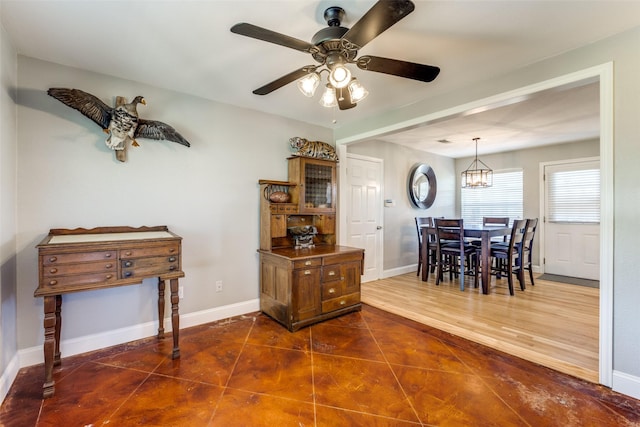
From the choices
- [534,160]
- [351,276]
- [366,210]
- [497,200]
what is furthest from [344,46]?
[497,200]

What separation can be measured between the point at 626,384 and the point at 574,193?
13.6 feet

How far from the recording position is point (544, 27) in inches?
72.6

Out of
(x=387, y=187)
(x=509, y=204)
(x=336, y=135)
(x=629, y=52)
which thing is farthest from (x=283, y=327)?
(x=509, y=204)

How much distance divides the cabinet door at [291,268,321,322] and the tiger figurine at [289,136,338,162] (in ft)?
4.42

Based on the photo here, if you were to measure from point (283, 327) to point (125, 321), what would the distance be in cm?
142

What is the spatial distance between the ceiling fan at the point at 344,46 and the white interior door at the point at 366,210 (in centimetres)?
246

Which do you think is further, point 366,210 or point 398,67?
point 366,210

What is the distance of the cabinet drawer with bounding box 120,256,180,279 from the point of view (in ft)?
6.79

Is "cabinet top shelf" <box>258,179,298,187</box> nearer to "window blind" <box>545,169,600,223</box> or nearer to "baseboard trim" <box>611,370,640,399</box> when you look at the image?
"baseboard trim" <box>611,370,640,399</box>

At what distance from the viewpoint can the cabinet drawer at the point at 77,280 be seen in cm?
181

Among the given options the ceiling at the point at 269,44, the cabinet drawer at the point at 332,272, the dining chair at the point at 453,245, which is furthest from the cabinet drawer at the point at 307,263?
the dining chair at the point at 453,245

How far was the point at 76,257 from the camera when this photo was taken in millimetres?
1896

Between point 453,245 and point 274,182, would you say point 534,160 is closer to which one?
point 453,245

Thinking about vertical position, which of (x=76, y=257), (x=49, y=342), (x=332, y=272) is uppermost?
(x=76, y=257)
